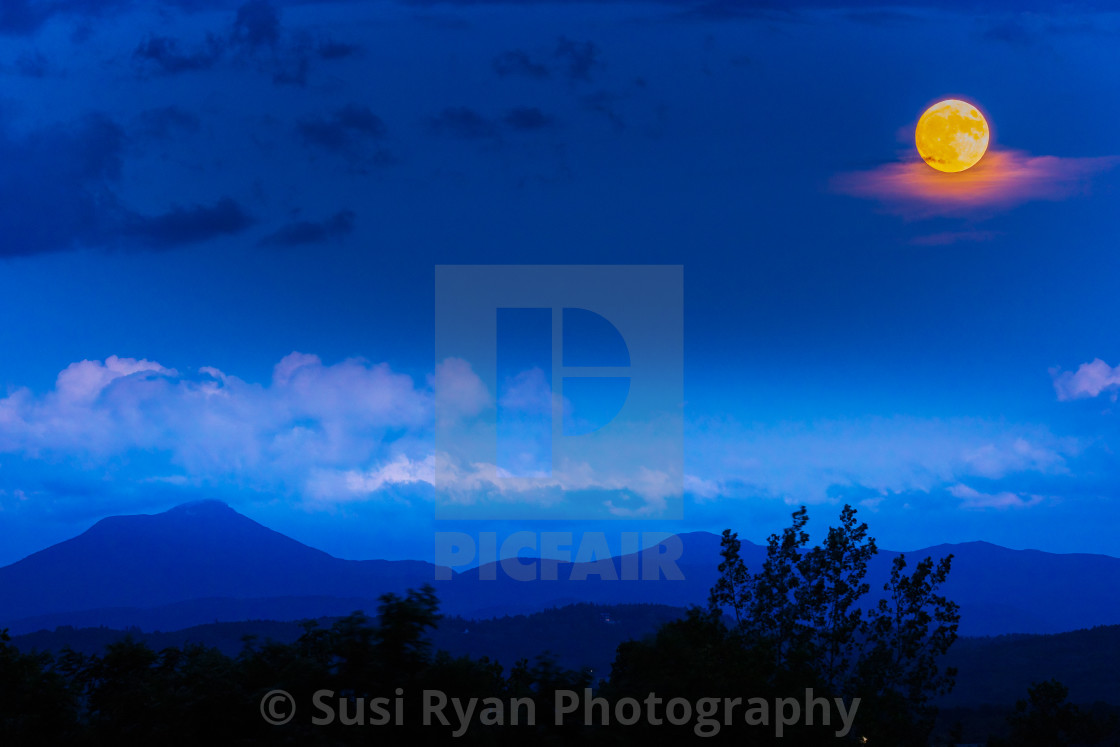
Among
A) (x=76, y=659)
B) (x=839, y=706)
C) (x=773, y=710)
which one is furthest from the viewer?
(x=76, y=659)

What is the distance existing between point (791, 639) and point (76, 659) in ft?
83.9

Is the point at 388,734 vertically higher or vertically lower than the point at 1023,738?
higher

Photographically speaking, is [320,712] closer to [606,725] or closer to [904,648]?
[606,725]

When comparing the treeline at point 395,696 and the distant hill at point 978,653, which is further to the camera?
the distant hill at point 978,653

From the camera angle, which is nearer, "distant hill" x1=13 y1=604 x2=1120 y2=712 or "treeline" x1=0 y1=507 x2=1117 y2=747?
"treeline" x1=0 y1=507 x2=1117 y2=747

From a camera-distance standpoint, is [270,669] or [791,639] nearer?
[270,669]

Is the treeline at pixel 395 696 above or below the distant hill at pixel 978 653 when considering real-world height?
above

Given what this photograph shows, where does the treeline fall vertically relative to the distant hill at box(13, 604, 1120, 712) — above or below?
above

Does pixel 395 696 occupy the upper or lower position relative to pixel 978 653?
upper

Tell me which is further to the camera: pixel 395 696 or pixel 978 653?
pixel 978 653

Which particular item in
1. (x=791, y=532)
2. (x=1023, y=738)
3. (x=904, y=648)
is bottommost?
(x=1023, y=738)

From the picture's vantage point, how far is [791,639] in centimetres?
3691

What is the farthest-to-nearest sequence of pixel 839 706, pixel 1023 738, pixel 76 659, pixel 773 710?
pixel 1023 738, pixel 76 659, pixel 839 706, pixel 773 710

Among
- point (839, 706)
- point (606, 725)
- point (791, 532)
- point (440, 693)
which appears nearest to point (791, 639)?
point (791, 532)
